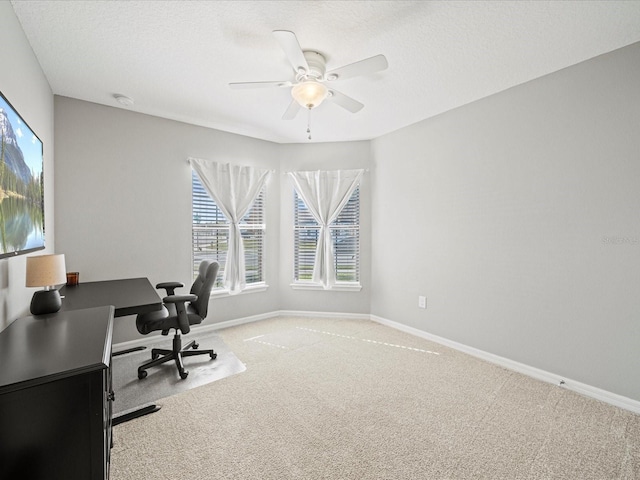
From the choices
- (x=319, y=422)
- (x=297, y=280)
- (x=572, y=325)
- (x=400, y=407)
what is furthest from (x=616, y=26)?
(x=297, y=280)

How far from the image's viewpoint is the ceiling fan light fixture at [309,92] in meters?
2.22

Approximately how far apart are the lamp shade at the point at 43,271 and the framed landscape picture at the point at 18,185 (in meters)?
0.09

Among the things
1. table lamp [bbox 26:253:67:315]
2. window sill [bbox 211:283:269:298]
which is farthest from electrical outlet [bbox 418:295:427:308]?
table lamp [bbox 26:253:67:315]

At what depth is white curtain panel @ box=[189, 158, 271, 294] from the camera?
3.80 metres

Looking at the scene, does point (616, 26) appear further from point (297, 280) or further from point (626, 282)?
point (297, 280)

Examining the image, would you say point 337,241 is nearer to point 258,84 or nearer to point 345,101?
point 345,101

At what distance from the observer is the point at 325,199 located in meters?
4.30

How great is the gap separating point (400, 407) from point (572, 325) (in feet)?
5.19

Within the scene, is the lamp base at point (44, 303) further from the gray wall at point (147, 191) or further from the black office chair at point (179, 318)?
the gray wall at point (147, 191)

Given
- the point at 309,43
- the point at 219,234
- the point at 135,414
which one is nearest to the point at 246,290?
the point at 219,234

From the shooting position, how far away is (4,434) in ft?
3.26

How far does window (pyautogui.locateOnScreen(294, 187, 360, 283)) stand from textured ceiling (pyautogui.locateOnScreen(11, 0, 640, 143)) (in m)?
1.67

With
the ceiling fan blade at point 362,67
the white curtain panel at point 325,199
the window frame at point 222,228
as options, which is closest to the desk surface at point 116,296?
the window frame at point 222,228

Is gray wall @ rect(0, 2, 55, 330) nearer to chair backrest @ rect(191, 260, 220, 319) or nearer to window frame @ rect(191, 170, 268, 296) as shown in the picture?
chair backrest @ rect(191, 260, 220, 319)
